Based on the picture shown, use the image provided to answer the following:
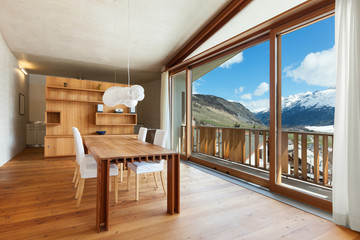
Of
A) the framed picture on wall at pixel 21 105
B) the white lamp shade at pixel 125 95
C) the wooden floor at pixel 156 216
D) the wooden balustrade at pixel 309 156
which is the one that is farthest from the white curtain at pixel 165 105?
the framed picture on wall at pixel 21 105

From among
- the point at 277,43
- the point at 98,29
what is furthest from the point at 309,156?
the point at 98,29

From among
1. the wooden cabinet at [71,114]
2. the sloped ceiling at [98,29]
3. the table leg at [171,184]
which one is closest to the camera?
the table leg at [171,184]

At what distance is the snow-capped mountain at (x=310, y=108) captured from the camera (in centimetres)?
327

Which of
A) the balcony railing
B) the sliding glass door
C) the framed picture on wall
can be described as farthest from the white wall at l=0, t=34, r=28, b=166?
the balcony railing

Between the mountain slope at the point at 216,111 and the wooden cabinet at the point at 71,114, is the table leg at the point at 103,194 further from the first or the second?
the mountain slope at the point at 216,111

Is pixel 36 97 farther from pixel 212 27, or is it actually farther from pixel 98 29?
pixel 212 27

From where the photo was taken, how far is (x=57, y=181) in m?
3.33

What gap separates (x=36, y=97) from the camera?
7.33m

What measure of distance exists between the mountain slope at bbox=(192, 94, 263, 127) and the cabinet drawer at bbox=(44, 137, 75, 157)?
3540 mm

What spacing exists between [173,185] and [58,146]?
4.13m

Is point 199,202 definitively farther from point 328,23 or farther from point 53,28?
point 53,28

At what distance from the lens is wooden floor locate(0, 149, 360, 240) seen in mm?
1849

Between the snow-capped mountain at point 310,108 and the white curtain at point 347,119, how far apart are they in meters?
1.07

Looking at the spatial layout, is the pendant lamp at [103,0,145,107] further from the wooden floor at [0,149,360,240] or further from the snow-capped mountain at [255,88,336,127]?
the snow-capped mountain at [255,88,336,127]
